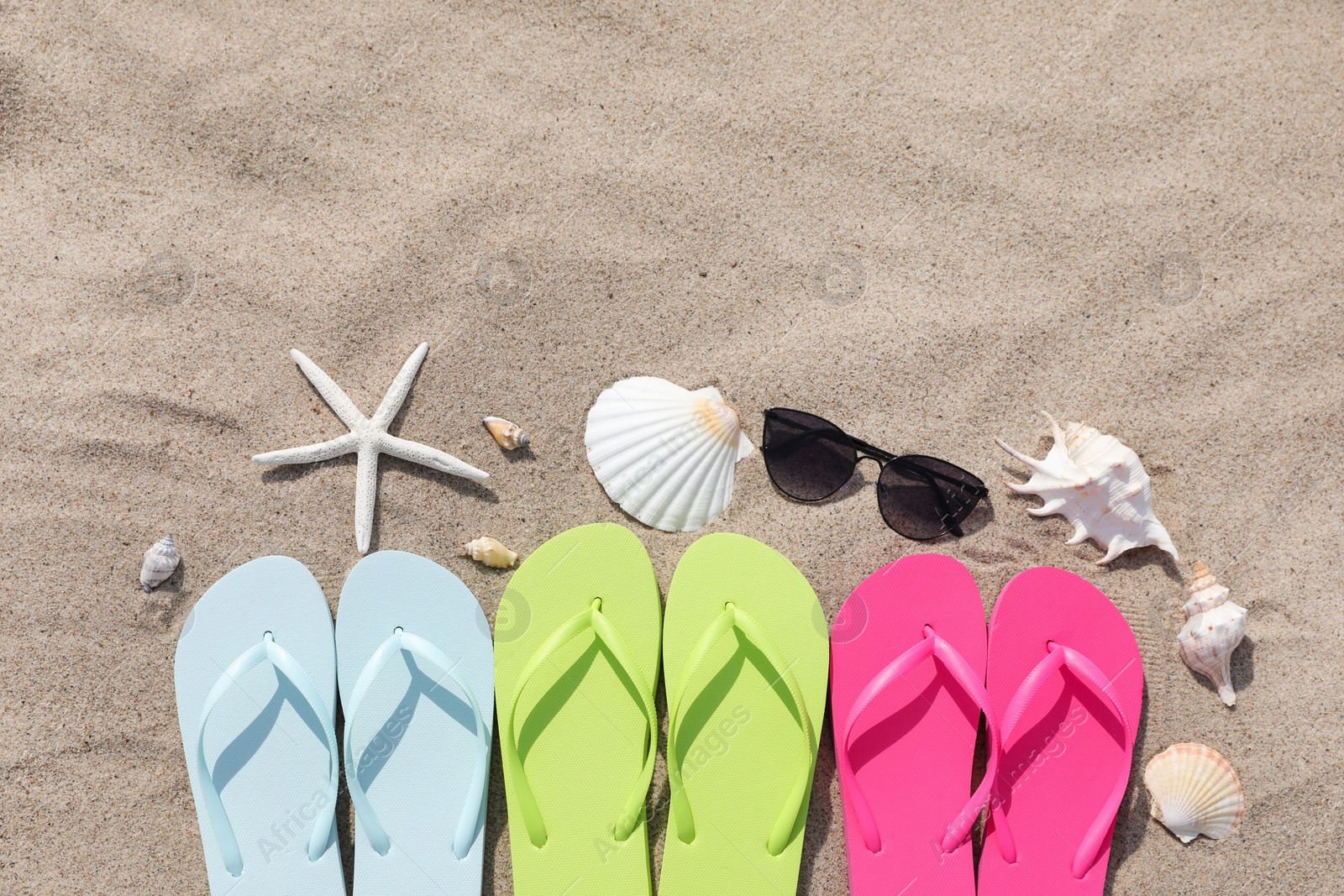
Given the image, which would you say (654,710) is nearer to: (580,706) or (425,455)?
(580,706)

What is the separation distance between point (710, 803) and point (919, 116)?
7.88ft

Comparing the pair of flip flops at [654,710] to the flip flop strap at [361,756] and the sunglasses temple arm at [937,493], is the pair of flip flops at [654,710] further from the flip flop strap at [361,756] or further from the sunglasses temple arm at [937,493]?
the sunglasses temple arm at [937,493]

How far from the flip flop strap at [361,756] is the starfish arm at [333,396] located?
704 mm

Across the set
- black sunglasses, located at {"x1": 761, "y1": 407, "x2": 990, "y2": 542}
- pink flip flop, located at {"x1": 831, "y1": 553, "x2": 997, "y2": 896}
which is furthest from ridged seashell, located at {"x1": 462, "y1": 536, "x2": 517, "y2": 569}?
pink flip flop, located at {"x1": 831, "y1": 553, "x2": 997, "y2": 896}

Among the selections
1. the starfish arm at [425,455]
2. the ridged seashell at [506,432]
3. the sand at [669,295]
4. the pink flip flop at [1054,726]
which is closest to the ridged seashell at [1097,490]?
the sand at [669,295]

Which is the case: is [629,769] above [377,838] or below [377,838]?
above

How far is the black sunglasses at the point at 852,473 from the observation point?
240 cm

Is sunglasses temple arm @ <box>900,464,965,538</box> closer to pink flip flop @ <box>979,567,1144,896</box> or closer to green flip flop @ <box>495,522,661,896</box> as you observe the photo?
pink flip flop @ <box>979,567,1144,896</box>

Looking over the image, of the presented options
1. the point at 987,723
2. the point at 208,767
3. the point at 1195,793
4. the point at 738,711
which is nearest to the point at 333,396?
the point at 208,767

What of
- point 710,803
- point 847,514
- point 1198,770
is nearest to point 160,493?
point 710,803

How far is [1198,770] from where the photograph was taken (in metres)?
2.36

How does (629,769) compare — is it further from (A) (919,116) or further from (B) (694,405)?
(A) (919,116)

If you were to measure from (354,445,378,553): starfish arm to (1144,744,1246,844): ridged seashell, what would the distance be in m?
2.67

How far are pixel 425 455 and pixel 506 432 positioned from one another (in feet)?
0.86
